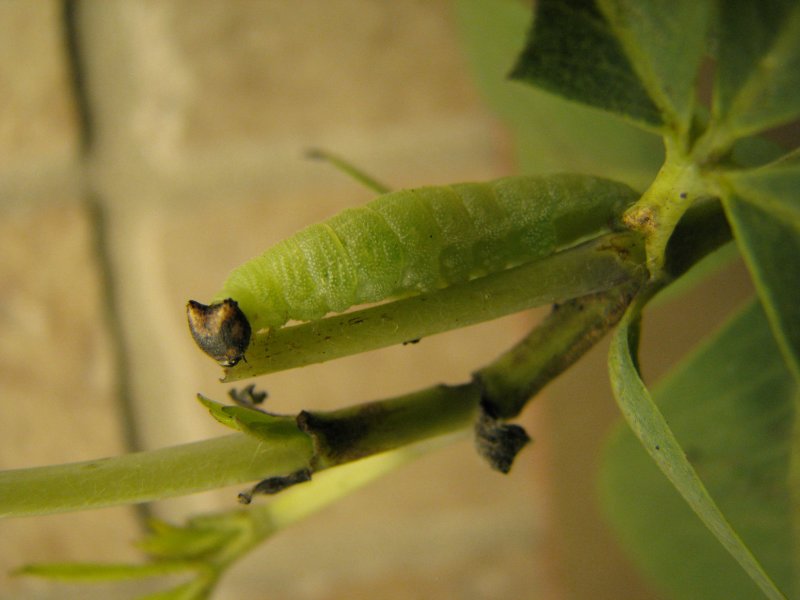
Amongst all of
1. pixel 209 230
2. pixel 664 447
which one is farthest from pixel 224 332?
pixel 209 230

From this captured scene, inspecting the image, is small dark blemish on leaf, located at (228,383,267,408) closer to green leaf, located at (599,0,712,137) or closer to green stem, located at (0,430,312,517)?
green stem, located at (0,430,312,517)

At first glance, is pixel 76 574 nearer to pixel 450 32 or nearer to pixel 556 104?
pixel 556 104

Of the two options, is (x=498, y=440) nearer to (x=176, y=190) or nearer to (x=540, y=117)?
(x=540, y=117)

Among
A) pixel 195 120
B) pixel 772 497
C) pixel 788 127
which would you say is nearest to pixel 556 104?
pixel 788 127

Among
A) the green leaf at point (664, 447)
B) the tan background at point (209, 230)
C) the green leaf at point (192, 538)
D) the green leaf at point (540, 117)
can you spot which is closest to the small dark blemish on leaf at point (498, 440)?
the green leaf at point (664, 447)

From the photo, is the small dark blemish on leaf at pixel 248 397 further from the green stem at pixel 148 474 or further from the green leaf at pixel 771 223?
the green leaf at pixel 771 223
